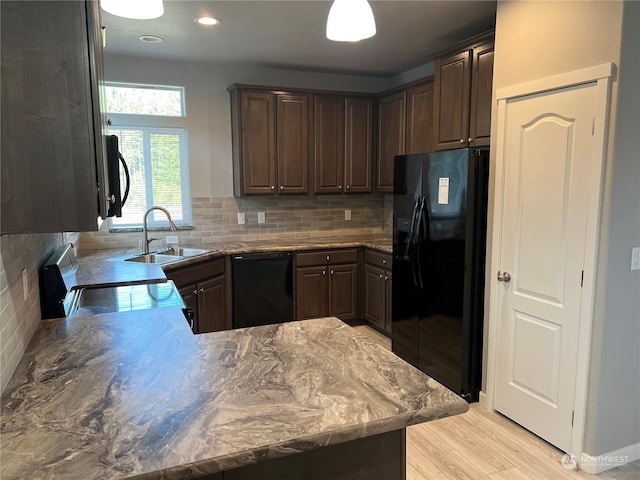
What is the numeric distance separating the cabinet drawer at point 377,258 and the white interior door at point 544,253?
146 centimetres

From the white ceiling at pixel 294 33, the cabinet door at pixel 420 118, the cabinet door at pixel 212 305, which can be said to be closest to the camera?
the white ceiling at pixel 294 33

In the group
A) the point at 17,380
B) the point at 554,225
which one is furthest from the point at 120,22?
the point at 554,225

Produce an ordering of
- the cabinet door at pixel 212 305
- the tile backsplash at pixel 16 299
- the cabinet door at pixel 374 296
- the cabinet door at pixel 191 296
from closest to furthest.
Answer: the tile backsplash at pixel 16 299 → the cabinet door at pixel 191 296 → the cabinet door at pixel 212 305 → the cabinet door at pixel 374 296

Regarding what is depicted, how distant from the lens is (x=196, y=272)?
12.2 feet

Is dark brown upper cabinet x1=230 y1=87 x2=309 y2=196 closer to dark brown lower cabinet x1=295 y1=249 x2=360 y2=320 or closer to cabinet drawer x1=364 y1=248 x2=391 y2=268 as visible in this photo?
dark brown lower cabinet x1=295 y1=249 x2=360 y2=320

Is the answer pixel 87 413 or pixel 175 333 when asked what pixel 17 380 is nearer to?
pixel 87 413

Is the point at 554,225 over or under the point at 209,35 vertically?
under

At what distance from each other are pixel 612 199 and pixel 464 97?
1397 mm

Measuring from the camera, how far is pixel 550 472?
2359mm

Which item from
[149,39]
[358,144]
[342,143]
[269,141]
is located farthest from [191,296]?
[358,144]

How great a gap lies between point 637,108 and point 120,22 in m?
3.21

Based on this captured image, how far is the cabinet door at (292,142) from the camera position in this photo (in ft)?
14.5

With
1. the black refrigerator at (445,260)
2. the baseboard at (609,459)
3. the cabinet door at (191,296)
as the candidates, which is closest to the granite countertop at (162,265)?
the cabinet door at (191,296)

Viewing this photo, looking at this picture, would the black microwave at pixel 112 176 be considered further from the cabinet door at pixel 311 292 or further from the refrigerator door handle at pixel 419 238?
the cabinet door at pixel 311 292
